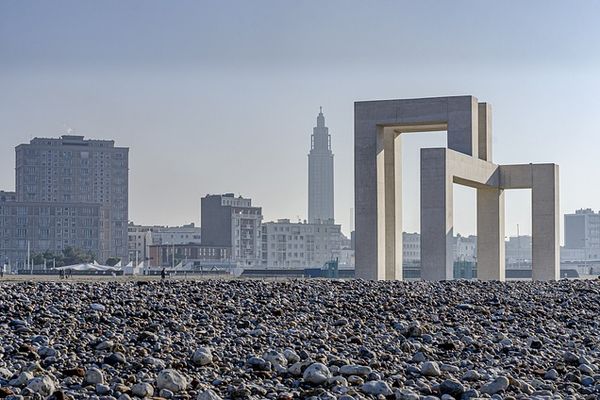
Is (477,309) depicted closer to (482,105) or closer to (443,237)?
(443,237)

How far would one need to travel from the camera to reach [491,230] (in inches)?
1433

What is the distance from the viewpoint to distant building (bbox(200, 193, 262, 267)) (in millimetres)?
168000

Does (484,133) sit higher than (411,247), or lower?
higher

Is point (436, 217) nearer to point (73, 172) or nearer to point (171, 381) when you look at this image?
point (171, 381)

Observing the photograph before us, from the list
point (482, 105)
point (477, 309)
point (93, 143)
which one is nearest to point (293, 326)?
point (477, 309)

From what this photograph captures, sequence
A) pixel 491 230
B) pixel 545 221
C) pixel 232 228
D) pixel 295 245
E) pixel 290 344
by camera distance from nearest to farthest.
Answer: pixel 290 344, pixel 491 230, pixel 545 221, pixel 232 228, pixel 295 245

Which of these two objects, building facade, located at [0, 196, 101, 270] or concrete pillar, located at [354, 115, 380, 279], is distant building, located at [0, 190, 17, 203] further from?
concrete pillar, located at [354, 115, 380, 279]

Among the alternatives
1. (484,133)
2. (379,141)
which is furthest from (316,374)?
(484,133)

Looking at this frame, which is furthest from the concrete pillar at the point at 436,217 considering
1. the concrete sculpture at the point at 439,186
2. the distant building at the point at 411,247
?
the distant building at the point at 411,247

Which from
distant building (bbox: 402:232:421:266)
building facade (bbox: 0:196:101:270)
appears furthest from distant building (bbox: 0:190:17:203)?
distant building (bbox: 402:232:421:266)

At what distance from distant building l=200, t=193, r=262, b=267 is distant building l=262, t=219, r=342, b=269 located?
2.65m

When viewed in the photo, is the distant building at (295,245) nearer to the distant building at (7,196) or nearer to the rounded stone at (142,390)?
the distant building at (7,196)

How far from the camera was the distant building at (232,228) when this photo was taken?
168000 mm

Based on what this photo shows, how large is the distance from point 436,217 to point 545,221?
6.91 m
